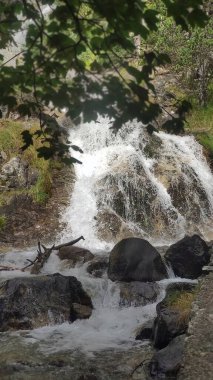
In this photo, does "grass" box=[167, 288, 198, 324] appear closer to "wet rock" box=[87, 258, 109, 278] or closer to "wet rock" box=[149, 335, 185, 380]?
"wet rock" box=[149, 335, 185, 380]

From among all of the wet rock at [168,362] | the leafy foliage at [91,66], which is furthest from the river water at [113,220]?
the leafy foliage at [91,66]

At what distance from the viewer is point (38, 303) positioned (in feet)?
29.9

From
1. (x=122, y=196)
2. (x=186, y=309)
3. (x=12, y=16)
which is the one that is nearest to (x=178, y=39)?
(x=122, y=196)

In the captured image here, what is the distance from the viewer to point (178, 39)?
64.3ft

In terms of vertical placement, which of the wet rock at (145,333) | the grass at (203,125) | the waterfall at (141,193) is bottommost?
the wet rock at (145,333)

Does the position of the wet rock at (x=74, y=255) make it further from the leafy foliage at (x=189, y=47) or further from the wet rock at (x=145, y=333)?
the leafy foliage at (x=189, y=47)

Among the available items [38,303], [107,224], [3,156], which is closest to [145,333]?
[38,303]

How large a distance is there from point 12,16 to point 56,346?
5936 mm

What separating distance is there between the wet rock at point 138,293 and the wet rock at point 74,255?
1831mm

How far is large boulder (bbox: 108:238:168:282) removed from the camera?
10312mm

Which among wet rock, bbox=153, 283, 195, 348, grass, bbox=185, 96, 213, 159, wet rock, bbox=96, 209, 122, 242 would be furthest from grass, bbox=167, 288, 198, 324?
grass, bbox=185, 96, 213, 159

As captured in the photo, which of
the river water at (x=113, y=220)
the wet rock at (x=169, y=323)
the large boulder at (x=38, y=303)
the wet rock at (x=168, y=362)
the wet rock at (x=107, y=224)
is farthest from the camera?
the wet rock at (x=107, y=224)

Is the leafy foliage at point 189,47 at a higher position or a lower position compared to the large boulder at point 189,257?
higher

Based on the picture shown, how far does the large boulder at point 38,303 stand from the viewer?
900 cm
